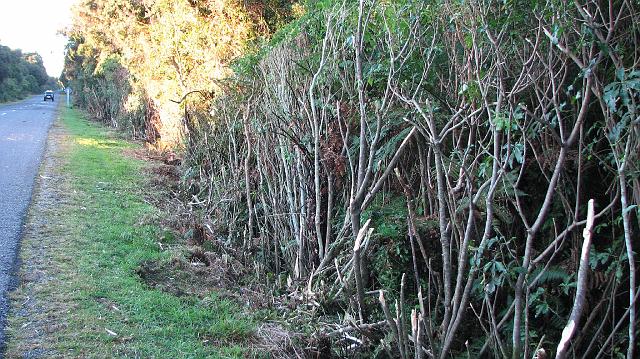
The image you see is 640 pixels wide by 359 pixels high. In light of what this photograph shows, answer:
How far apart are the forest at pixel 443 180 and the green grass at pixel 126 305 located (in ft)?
2.20

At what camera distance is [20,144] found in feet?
54.3

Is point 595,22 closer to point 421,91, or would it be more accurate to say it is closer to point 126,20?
point 421,91

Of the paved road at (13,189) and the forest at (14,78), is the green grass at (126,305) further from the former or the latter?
the forest at (14,78)

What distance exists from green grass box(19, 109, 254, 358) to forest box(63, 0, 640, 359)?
0.67 metres

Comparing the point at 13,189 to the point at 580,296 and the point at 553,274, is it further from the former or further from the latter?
the point at 580,296

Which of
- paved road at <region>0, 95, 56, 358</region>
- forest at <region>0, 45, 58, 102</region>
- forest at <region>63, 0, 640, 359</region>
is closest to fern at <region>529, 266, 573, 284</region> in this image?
forest at <region>63, 0, 640, 359</region>

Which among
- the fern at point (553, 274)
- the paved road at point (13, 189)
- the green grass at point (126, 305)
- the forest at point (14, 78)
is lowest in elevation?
the green grass at point (126, 305)

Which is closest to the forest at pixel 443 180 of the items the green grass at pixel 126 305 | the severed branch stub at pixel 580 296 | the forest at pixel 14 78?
the severed branch stub at pixel 580 296

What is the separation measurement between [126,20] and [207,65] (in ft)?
28.3

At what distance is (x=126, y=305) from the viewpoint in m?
5.10

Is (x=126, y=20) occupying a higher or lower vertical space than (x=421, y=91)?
higher

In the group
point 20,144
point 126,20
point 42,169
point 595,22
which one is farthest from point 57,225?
point 126,20

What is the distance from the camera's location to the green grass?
4.40m

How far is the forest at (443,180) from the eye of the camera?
3254 millimetres
